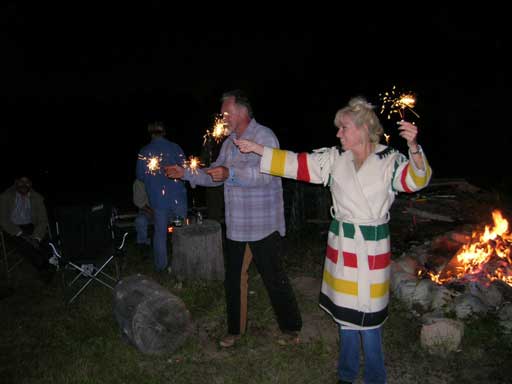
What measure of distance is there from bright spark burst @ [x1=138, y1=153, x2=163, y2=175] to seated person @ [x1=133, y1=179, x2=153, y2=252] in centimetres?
167

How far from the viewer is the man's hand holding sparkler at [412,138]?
8.82 ft

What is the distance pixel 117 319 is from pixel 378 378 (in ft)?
8.93

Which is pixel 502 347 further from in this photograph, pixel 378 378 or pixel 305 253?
pixel 305 253

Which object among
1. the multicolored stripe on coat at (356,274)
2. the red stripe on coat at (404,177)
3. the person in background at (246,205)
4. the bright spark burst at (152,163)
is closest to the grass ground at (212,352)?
the person in background at (246,205)

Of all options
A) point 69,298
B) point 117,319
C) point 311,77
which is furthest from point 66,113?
point 117,319

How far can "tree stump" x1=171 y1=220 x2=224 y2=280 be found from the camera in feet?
19.1

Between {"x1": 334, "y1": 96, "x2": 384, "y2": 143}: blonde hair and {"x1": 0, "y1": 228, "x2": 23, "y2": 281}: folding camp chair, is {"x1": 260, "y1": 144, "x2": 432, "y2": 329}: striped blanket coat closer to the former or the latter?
{"x1": 334, "y1": 96, "x2": 384, "y2": 143}: blonde hair

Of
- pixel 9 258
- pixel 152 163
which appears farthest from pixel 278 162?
pixel 9 258

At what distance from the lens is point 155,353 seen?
4.18 metres

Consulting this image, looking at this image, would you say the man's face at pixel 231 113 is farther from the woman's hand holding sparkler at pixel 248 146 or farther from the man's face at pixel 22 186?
the man's face at pixel 22 186

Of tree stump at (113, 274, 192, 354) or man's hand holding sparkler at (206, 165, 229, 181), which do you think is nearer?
man's hand holding sparkler at (206, 165, 229, 181)

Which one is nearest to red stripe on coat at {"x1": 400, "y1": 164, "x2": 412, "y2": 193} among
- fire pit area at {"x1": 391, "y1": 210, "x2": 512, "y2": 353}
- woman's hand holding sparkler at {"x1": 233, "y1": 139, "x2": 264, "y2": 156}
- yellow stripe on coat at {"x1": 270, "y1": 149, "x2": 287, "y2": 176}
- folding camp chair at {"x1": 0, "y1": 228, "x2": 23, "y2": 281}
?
yellow stripe on coat at {"x1": 270, "y1": 149, "x2": 287, "y2": 176}

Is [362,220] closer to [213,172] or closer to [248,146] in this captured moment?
[248,146]

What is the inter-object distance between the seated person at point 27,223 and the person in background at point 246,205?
342 cm
